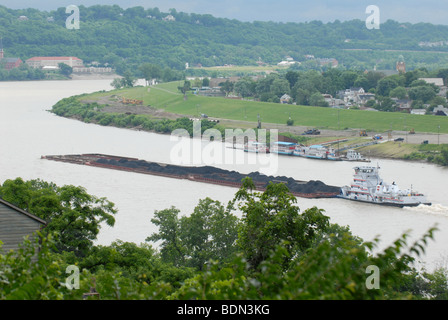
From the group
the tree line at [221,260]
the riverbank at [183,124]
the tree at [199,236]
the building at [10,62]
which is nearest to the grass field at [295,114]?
the riverbank at [183,124]

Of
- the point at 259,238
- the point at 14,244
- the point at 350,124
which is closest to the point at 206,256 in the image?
the point at 259,238

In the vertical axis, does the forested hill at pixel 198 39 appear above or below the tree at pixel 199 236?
above

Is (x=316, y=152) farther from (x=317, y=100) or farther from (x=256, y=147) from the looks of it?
(x=317, y=100)

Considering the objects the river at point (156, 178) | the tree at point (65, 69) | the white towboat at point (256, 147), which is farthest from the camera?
the tree at point (65, 69)

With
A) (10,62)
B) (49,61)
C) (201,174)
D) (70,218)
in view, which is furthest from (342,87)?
(49,61)

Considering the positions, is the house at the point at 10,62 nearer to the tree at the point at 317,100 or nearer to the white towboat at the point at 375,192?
the tree at the point at 317,100
